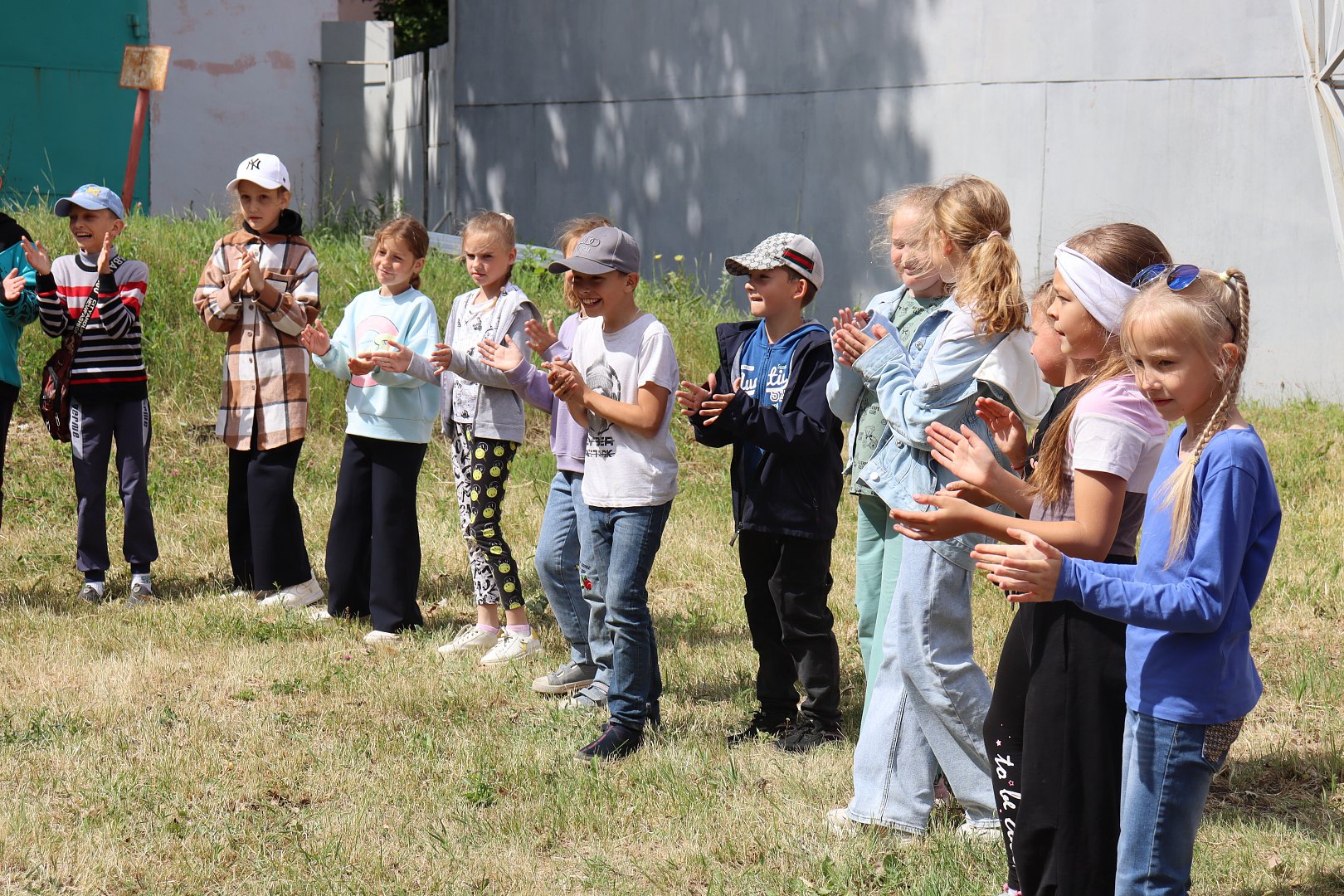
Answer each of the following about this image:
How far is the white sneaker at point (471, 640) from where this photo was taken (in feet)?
19.7

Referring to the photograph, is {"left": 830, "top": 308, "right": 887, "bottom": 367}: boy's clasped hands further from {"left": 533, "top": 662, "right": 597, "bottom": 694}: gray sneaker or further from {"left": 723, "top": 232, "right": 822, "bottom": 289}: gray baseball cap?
{"left": 533, "top": 662, "right": 597, "bottom": 694}: gray sneaker

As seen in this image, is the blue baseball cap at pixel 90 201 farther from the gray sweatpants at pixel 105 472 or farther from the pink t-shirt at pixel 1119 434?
the pink t-shirt at pixel 1119 434

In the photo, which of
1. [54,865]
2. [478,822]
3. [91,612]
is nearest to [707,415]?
[478,822]

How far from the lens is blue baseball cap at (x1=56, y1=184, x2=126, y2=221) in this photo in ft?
21.9

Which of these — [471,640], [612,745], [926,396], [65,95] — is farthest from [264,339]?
[65,95]

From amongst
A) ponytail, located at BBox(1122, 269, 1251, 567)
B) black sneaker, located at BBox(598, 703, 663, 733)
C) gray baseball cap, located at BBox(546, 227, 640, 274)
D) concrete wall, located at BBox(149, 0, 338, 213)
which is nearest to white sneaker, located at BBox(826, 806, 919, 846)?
black sneaker, located at BBox(598, 703, 663, 733)

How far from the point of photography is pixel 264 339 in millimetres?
6648

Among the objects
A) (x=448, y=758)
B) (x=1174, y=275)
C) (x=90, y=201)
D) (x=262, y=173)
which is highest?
(x=262, y=173)

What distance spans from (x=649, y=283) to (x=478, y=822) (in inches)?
370

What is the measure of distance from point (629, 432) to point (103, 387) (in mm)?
3408

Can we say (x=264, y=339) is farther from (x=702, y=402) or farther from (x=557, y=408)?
(x=702, y=402)

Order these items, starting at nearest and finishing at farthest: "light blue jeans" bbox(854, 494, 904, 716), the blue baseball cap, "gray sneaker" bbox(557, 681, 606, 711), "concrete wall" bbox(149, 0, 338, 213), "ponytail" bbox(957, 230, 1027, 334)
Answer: "ponytail" bbox(957, 230, 1027, 334), "light blue jeans" bbox(854, 494, 904, 716), "gray sneaker" bbox(557, 681, 606, 711), the blue baseball cap, "concrete wall" bbox(149, 0, 338, 213)

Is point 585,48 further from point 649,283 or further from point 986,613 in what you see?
point 986,613

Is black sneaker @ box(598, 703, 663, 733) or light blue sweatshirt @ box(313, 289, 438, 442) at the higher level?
light blue sweatshirt @ box(313, 289, 438, 442)
